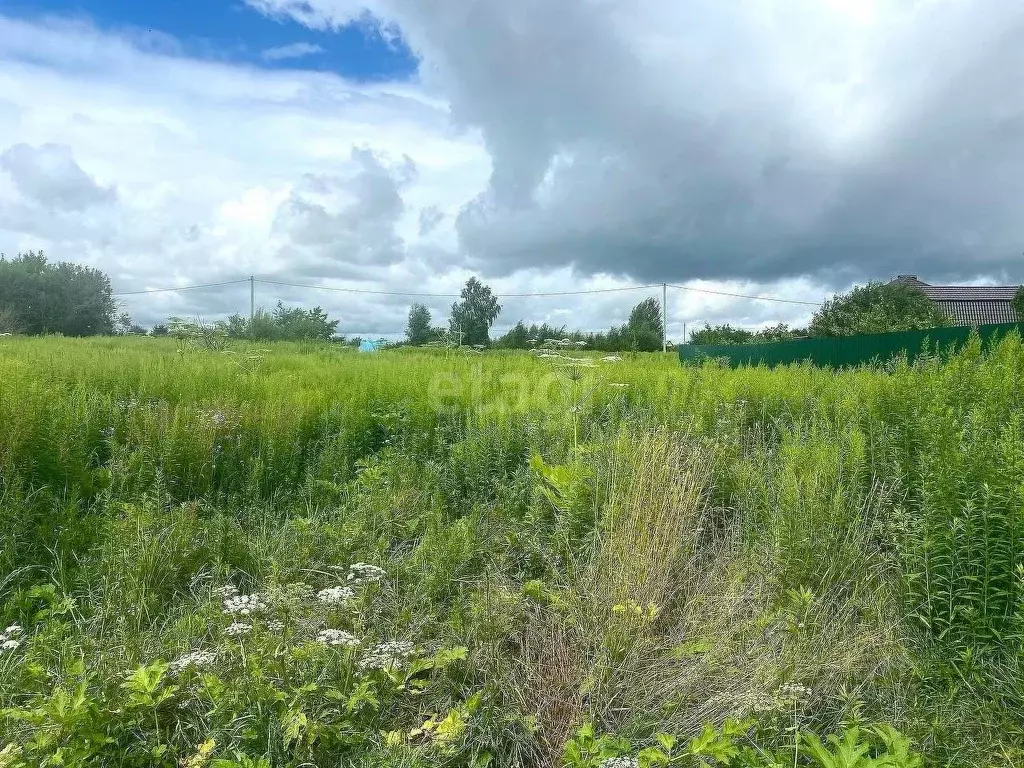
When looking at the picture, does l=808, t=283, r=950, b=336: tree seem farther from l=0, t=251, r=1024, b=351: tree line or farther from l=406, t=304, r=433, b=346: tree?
l=406, t=304, r=433, b=346: tree

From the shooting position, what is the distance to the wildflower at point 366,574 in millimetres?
3479

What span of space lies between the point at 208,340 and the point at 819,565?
13.6m

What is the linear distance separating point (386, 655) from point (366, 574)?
0.96 meters

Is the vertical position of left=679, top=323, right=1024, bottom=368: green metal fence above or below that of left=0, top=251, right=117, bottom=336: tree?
below

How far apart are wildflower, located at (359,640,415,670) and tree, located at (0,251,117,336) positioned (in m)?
36.6

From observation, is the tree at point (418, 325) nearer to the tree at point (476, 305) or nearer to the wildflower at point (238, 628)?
the tree at point (476, 305)

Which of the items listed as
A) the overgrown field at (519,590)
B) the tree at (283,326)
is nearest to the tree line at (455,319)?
the tree at (283,326)

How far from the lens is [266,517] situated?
16.4 ft

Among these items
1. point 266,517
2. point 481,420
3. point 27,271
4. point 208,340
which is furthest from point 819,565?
point 27,271

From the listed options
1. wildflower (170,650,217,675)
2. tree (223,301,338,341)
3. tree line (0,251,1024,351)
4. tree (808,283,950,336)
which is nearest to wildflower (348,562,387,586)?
wildflower (170,650,217,675)

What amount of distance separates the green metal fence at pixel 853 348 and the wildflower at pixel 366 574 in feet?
28.5

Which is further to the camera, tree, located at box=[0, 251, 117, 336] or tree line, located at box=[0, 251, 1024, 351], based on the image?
tree, located at box=[0, 251, 117, 336]

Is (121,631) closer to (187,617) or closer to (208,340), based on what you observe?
(187,617)

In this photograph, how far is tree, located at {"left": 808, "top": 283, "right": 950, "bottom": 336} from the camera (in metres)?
23.1
